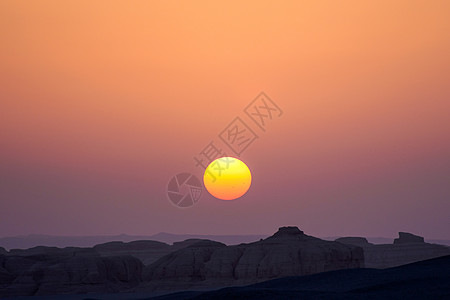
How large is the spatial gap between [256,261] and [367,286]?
343 ft

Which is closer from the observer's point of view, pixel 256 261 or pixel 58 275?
pixel 58 275

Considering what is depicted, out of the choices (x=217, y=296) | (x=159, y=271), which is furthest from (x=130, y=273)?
(x=217, y=296)

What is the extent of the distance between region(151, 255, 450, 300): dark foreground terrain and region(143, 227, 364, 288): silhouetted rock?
8717cm

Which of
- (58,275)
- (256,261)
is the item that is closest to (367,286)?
(58,275)

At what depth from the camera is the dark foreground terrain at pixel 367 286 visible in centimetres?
4750

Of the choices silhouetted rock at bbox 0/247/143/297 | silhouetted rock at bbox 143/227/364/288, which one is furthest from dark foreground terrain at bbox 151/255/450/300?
silhouetted rock at bbox 143/227/364/288

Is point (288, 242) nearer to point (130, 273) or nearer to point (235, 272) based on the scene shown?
point (235, 272)

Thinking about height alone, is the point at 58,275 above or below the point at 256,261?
below

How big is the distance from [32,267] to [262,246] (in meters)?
57.3

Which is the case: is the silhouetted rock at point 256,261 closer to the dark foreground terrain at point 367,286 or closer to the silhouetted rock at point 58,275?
the silhouetted rock at point 58,275

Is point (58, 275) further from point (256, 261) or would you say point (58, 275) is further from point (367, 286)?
point (367, 286)

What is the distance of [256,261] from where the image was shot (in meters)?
156

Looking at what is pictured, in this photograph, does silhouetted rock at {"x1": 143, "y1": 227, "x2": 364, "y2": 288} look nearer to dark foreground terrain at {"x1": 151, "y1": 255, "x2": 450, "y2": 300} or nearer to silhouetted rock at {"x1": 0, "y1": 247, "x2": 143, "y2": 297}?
silhouetted rock at {"x1": 0, "y1": 247, "x2": 143, "y2": 297}

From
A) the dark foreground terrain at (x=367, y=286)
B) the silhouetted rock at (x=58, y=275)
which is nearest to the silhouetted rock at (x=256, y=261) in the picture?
the silhouetted rock at (x=58, y=275)
